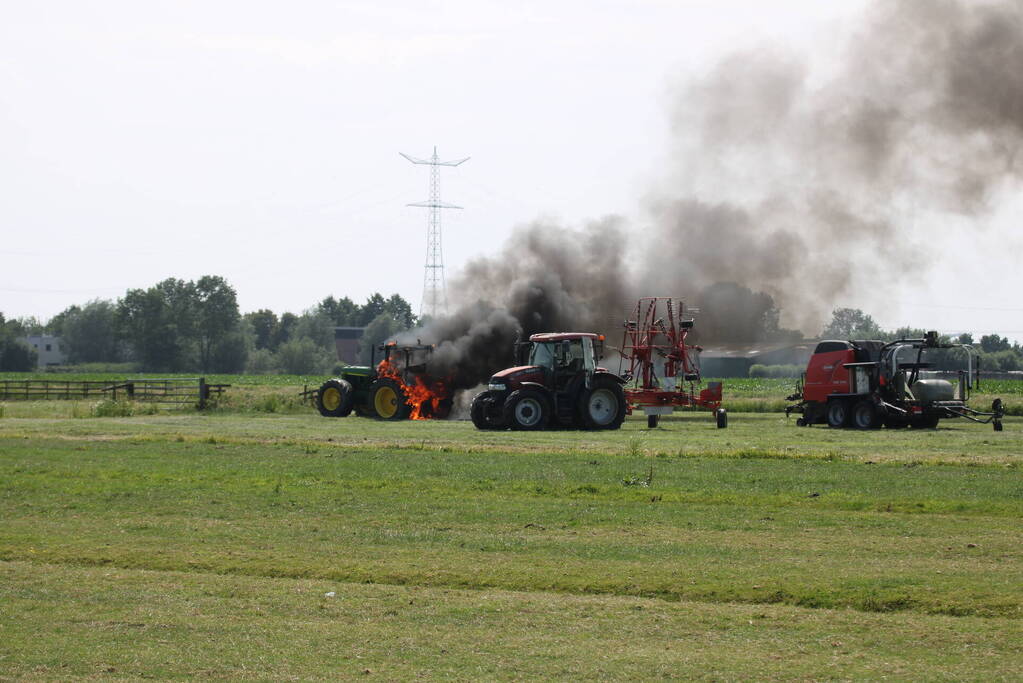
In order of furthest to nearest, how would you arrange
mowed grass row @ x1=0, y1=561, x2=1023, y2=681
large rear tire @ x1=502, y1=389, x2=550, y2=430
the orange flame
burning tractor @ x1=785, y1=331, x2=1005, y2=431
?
1. the orange flame
2. burning tractor @ x1=785, y1=331, x2=1005, y2=431
3. large rear tire @ x1=502, y1=389, x2=550, y2=430
4. mowed grass row @ x1=0, y1=561, x2=1023, y2=681

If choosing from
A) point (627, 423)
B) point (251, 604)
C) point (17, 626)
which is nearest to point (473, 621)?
point (251, 604)

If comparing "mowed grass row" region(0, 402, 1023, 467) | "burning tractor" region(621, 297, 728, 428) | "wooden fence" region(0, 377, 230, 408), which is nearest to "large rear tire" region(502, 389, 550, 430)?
"mowed grass row" region(0, 402, 1023, 467)

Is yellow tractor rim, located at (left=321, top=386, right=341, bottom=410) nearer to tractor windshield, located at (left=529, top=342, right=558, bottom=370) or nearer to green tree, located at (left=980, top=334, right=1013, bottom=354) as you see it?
tractor windshield, located at (left=529, top=342, right=558, bottom=370)

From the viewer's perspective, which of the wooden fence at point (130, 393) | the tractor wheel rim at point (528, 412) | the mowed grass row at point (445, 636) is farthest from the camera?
the wooden fence at point (130, 393)

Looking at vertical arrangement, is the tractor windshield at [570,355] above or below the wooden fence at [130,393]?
above

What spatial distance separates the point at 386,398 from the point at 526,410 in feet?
28.2

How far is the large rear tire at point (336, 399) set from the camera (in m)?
44.2

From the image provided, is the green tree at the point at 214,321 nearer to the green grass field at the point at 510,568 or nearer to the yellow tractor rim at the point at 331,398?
the yellow tractor rim at the point at 331,398

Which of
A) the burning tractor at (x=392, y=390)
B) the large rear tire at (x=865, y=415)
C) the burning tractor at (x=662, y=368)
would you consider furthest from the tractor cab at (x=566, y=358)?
the large rear tire at (x=865, y=415)

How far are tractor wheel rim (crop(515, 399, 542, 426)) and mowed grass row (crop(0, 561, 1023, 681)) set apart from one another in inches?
967

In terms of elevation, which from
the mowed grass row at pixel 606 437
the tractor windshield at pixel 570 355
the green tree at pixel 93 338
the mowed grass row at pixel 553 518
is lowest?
the mowed grass row at pixel 553 518

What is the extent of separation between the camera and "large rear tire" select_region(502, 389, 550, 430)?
3588cm

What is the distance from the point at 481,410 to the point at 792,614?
86.8 ft

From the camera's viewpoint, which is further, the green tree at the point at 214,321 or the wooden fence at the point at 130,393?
the green tree at the point at 214,321
